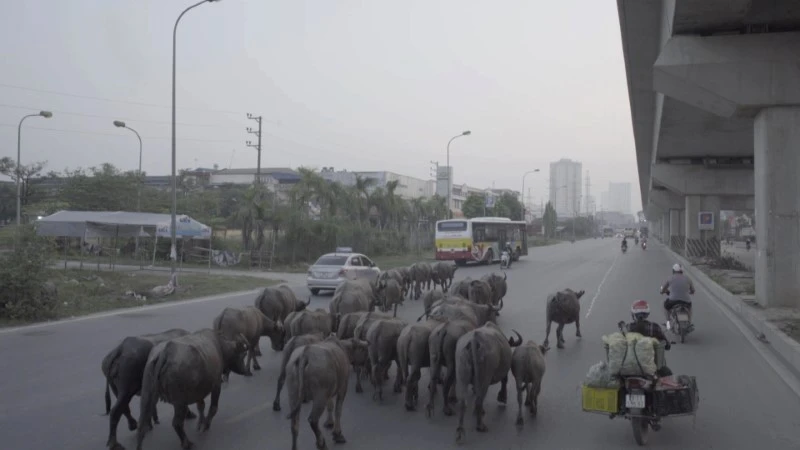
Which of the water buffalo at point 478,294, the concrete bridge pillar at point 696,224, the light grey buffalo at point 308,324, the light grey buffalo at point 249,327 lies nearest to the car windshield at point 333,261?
the water buffalo at point 478,294

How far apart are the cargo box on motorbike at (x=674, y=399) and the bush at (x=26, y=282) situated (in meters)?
15.8

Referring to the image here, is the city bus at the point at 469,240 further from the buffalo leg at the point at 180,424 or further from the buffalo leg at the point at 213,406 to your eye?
the buffalo leg at the point at 180,424

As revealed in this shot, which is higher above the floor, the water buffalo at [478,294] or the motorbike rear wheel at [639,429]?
the water buffalo at [478,294]

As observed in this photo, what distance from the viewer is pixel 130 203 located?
161 ft

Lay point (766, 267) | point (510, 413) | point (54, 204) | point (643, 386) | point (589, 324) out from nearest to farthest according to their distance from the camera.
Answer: point (643, 386) → point (510, 413) → point (589, 324) → point (766, 267) → point (54, 204)

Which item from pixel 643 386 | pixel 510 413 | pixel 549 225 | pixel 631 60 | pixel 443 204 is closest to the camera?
pixel 643 386

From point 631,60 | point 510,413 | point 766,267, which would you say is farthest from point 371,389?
point 631,60

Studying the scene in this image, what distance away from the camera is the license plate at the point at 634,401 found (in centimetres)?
741

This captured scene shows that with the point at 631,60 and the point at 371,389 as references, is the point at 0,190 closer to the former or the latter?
the point at 631,60

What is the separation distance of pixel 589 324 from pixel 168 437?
38.8 ft

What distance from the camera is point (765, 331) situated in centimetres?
1540

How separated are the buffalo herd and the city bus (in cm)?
3072

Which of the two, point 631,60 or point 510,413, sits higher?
point 631,60

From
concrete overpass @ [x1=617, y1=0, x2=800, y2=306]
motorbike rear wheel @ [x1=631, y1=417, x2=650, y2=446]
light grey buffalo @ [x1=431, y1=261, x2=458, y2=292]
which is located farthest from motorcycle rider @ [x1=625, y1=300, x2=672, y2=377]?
light grey buffalo @ [x1=431, y1=261, x2=458, y2=292]
